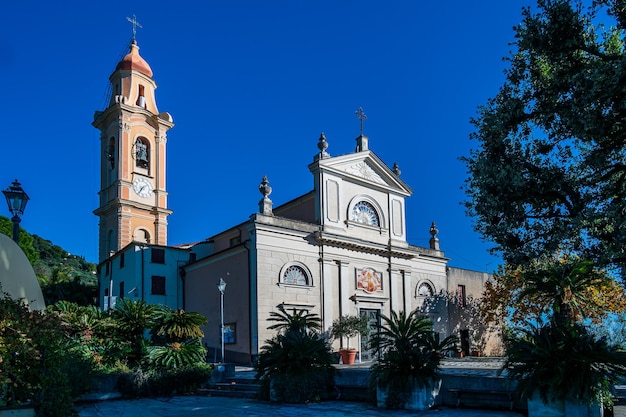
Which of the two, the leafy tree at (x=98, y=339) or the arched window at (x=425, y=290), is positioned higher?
the arched window at (x=425, y=290)

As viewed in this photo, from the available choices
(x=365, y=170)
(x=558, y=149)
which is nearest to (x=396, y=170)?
(x=365, y=170)

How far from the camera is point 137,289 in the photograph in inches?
1104

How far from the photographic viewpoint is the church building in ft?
81.9

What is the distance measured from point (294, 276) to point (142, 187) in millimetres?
18876

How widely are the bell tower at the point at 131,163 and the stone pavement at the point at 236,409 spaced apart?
80.3 ft

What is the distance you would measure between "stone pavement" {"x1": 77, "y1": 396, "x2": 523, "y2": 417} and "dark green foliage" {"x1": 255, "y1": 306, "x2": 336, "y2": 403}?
1.13 ft

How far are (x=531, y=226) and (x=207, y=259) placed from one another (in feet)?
62.2

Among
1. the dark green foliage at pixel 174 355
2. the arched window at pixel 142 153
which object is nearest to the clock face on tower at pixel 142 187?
the arched window at pixel 142 153

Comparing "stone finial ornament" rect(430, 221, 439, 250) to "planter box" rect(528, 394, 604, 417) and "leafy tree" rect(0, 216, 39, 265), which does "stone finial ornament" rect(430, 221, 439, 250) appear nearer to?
"planter box" rect(528, 394, 604, 417)

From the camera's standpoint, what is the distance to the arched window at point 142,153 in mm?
40469

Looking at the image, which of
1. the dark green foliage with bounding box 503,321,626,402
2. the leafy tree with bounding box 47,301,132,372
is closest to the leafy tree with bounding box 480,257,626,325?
the dark green foliage with bounding box 503,321,626,402

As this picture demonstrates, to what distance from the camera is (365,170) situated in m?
30.3

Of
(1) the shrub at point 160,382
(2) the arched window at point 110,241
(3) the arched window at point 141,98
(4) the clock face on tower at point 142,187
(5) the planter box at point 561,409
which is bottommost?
(1) the shrub at point 160,382

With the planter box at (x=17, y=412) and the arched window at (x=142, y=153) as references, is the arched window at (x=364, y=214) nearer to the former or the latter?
the arched window at (x=142, y=153)
